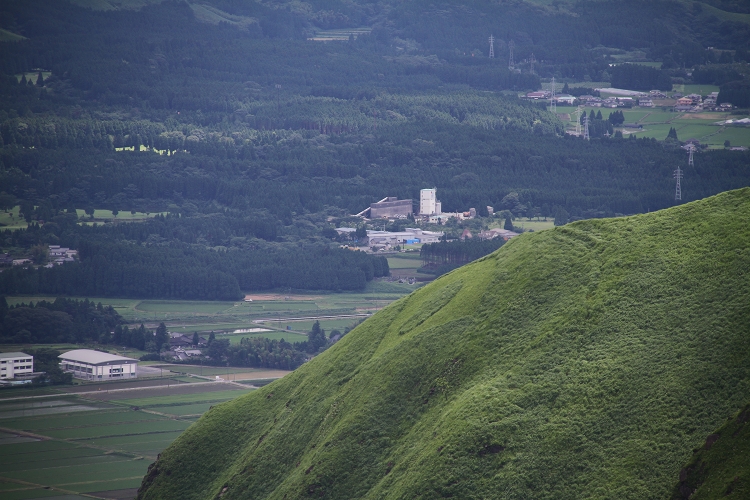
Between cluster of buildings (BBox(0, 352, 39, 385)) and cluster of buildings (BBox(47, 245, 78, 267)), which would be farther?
cluster of buildings (BBox(47, 245, 78, 267))

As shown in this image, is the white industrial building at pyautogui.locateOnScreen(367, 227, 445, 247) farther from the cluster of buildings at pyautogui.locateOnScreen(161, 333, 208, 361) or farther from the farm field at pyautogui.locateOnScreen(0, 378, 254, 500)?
the farm field at pyautogui.locateOnScreen(0, 378, 254, 500)

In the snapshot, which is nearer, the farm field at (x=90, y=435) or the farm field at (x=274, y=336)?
the farm field at (x=90, y=435)

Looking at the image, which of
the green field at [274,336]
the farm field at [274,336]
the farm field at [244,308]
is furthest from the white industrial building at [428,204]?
the farm field at [274,336]

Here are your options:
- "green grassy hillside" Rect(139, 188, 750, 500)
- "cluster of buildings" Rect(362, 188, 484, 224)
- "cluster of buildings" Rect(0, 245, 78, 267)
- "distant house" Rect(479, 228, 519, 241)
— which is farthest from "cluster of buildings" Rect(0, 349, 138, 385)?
"cluster of buildings" Rect(362, 188, 484, 224)

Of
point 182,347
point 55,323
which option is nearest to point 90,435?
point 182,347

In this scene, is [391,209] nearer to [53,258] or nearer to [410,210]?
[410,210]

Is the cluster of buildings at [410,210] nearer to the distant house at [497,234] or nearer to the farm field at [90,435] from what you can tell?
the distant house at [497,234]
